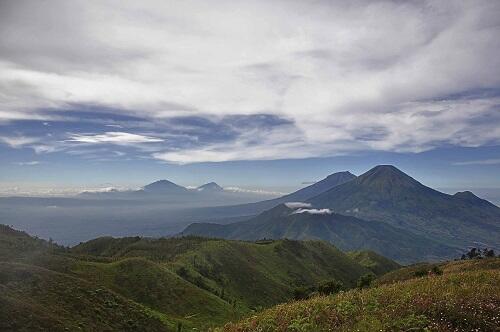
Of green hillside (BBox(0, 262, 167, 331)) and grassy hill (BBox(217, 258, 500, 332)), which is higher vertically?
grassy hill (BBox(217, 258, 500, 332))

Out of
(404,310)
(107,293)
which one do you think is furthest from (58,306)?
(404,310)

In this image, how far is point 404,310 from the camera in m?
15.4

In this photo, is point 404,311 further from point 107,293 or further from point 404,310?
point 107,293

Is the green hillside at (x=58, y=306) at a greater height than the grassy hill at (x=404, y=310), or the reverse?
the grassy hill at (x=404, y=310)

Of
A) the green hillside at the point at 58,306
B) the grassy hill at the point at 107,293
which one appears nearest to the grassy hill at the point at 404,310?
the grassy hill at the point at 107,293

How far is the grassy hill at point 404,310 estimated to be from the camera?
563 inches

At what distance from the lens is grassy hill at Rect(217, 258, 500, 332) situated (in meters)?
14.3

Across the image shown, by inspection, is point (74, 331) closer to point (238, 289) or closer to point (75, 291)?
point (75, 291)

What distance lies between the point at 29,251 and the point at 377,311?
7533cm

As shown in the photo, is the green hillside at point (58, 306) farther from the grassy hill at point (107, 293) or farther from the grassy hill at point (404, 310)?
the grassy hill at point (404, 310)

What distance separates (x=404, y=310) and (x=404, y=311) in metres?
0.11

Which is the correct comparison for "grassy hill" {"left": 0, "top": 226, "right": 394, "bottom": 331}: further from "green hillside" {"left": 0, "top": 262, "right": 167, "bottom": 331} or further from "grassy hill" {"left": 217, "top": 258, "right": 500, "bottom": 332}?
"grassy hill" {"left": 217, "top": 258, "right": 500, "bottom": 332}

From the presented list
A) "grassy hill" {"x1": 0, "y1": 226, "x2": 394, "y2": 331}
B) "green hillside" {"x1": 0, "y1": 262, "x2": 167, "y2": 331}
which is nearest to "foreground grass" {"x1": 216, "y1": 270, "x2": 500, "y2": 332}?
"grassy hill" {"x1": 0, "y1": 226, "x2": 394, "y2": 331}

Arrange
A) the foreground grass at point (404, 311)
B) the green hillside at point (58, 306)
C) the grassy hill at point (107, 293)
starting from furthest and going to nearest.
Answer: the grassy hill at point (107, 293), the green hillside at point (58, 306), the foreground grass at point (404, 311)
